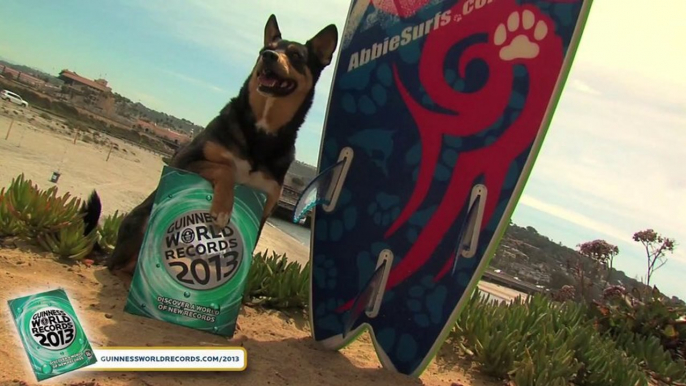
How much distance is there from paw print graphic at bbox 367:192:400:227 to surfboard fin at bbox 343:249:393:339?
207 mm

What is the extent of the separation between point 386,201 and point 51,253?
2513mm

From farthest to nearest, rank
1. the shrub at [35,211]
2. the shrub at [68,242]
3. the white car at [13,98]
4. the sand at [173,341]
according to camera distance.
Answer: the white car at [13,98], the shrub at [35,211], the shrub at [68,242], the sand at [173,341]

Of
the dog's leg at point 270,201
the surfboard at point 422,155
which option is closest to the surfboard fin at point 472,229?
the surfboard at point 422,155

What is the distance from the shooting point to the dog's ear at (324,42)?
134 inches

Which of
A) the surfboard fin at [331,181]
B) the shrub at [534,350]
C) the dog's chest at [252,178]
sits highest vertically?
the surfboard fin at [331,181]

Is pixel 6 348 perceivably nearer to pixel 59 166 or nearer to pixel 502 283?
pixel 59 166

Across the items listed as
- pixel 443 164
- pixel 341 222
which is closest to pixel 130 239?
pixel 341 222

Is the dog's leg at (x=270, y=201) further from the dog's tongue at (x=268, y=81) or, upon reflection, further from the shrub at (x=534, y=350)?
the shrub at (x=534, y=350)

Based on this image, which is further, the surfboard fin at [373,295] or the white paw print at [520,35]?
the surfboard fin at [373,295]

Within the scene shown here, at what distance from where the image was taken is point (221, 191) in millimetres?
3234

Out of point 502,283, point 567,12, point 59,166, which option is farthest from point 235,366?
point 502,283

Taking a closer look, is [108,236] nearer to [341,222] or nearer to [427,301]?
[341,222]

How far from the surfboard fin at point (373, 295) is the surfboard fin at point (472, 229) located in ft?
1.56

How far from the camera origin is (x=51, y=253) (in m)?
3.87
